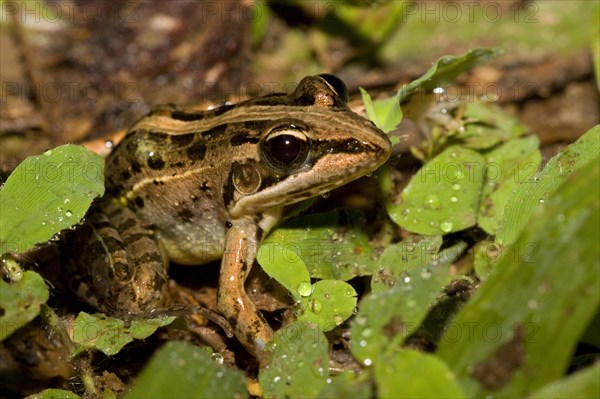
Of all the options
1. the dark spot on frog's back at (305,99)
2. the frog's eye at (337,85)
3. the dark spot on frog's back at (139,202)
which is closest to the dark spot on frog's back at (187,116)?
the dark spot on frog's back at (139,202)

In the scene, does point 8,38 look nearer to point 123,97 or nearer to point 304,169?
point 123,97

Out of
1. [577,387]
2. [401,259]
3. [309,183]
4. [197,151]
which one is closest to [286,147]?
[309,183]

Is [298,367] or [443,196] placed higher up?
[443,196]

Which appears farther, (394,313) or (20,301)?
(20,301)

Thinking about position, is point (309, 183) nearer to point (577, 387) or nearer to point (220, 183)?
point (220, 183)

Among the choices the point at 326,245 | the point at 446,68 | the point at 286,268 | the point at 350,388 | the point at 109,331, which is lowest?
the point at 109,331
